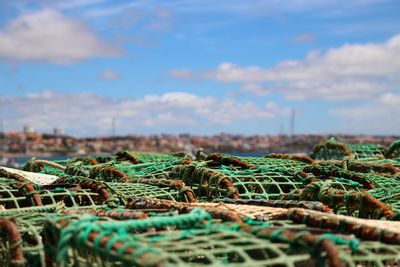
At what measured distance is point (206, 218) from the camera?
10.1 ft

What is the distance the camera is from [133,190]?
494 centimetres

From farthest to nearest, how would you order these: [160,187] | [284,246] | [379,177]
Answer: [379,177], [160,187], [284,246]

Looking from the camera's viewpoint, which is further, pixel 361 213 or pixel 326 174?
pixel 326 174

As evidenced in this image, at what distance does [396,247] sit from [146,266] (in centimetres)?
125

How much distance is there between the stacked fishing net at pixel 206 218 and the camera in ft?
8.49

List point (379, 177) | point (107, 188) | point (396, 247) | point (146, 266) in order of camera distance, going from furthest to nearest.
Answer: point (379, 177) → point (107, 188) → point (396, 247) → point (146, 266)

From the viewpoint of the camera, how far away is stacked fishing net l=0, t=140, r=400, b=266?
2.59 m

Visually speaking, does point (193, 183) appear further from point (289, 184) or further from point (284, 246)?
point (284, 246)

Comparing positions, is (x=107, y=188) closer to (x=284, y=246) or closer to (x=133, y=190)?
(x=133, y=190)

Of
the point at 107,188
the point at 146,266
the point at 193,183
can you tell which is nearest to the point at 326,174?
the point at 193,183

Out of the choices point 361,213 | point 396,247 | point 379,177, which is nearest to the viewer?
point 396,247

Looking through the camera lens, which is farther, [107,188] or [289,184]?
[289,184]

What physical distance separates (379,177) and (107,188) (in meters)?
2.69

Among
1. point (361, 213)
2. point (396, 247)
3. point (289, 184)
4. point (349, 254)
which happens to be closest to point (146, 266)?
point (349, 254)
